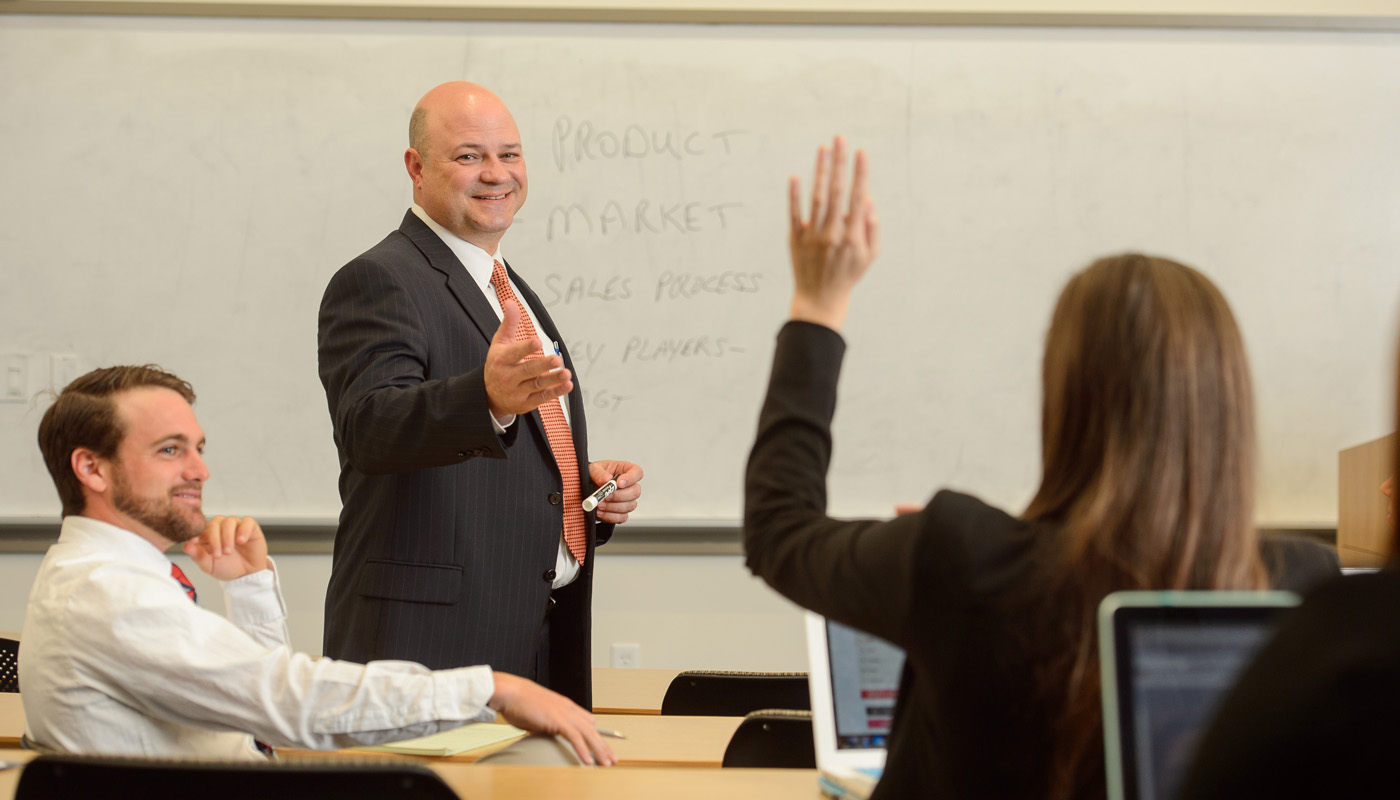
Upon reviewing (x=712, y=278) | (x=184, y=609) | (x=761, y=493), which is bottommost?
(x=184, y=609)

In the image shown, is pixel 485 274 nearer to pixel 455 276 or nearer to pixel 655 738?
pixel 455 276

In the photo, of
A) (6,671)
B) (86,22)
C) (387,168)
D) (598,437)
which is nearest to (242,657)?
(6,671)

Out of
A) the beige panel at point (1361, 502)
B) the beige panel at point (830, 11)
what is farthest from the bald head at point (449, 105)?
the beige panel at point (1361, 502)

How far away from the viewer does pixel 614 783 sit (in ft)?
4.76

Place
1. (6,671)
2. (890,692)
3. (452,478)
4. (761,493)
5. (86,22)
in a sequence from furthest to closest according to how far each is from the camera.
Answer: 1. (86,22)
2. (6,671)
3. (452,478)
4. (890,692)
5. (761,493)

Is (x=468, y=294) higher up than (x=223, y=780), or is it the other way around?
(x=468, y=294)

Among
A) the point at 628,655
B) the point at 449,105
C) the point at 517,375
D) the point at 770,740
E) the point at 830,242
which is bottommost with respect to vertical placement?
the point at 628,655

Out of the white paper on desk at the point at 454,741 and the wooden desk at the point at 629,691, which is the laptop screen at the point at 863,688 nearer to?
the white paper on desk at the point at 454,741

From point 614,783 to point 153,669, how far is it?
572 millimetres

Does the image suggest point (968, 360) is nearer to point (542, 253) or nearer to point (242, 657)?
point (542, 253)

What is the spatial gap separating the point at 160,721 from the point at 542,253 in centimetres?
236

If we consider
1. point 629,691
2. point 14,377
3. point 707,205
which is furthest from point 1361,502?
point 14,377

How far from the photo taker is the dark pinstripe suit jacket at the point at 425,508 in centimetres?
199

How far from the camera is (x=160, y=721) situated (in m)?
1.42
